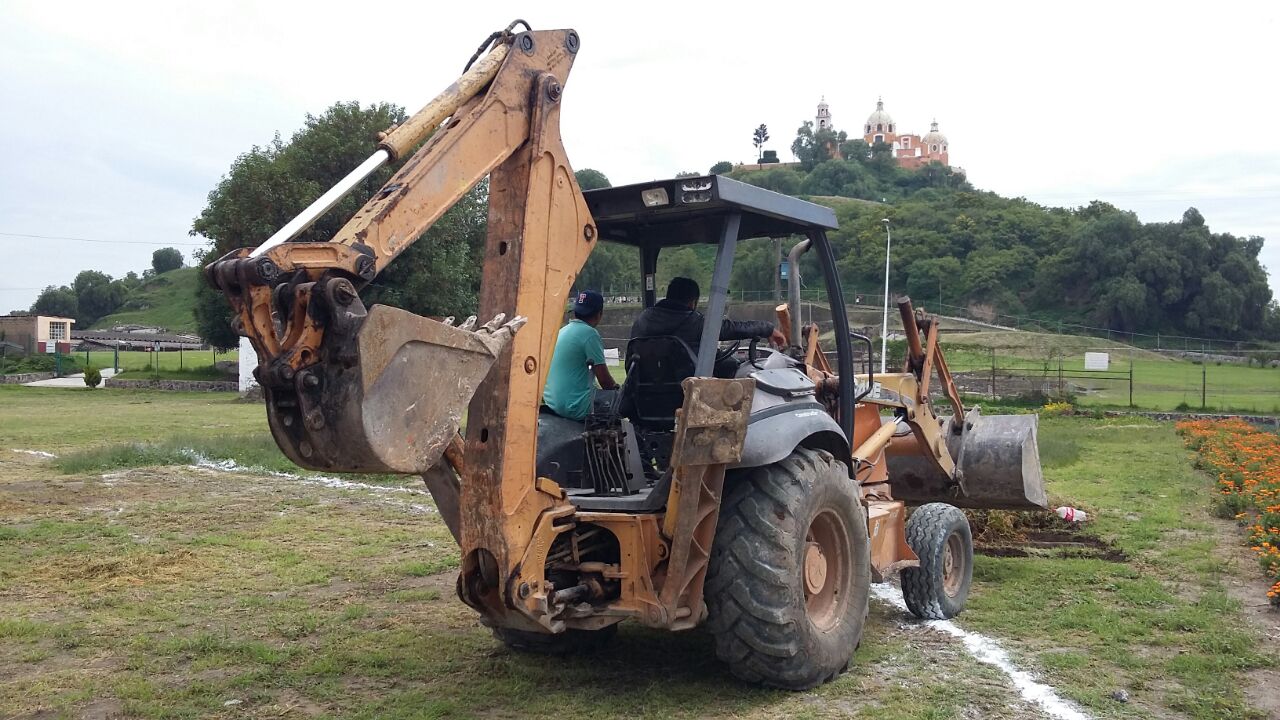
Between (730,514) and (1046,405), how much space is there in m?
26.5

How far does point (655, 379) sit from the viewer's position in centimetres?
621

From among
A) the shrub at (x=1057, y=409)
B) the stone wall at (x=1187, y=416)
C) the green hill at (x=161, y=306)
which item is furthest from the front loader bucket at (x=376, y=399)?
the green hill at (x=161, y=306)

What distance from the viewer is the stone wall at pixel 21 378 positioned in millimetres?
44744

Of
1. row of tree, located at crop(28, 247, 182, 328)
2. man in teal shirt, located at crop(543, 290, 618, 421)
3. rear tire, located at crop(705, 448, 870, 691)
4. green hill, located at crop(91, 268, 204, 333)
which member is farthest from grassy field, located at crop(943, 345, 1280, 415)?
row of tree, located at crop(28, 247, 182, 328)

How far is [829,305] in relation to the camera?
23.9 feet

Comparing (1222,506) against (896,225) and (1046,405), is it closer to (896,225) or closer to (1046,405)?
(1046,405)

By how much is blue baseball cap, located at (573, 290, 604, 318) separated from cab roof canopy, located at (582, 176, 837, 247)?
424mm

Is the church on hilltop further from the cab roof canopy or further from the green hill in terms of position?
the cab roof canopy

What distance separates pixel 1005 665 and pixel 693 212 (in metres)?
3.11

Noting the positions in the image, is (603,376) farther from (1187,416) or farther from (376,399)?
(1187,416)

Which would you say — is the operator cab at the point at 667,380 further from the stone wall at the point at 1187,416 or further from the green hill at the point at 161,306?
the green hill at the point at 161,306

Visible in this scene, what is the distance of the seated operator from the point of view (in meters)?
6.17

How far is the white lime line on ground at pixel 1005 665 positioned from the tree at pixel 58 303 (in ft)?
390

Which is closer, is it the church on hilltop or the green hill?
the green hill
